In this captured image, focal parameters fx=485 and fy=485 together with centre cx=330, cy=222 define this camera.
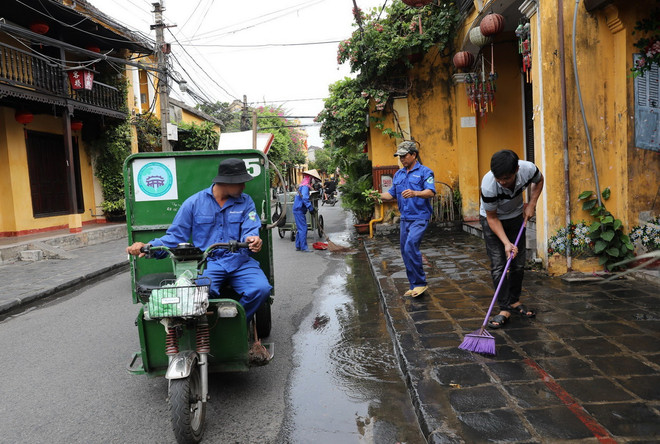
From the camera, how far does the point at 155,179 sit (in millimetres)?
4555

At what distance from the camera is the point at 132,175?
4496mm

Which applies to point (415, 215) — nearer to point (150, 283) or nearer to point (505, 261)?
point (505, 261)

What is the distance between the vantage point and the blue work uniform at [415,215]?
546cm

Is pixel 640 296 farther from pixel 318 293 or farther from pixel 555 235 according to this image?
pixel 318 293

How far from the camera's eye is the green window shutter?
5371mm

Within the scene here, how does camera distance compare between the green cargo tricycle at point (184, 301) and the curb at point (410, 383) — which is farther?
the green cargo tricycle at point (184, 301)

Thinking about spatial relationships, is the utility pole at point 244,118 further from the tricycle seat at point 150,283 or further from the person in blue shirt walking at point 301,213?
the tricycle seat at point 150,283

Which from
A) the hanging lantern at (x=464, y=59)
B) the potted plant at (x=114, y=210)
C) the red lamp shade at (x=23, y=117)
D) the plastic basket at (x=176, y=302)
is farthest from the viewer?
the potted plant at (x=114, y=210)

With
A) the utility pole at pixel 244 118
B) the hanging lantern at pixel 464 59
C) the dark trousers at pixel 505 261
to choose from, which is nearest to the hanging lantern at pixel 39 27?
the hanging lantern at pixel 464 59

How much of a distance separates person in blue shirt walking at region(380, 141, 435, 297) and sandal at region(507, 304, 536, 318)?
1179 mm

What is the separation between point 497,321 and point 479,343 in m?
0.61

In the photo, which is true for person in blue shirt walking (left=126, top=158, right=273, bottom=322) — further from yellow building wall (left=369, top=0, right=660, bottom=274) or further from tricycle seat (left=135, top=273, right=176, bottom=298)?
yellow building wall (left=369, top=0, right=660, bottom=274)

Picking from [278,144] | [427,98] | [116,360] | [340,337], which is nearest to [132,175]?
[116,360]

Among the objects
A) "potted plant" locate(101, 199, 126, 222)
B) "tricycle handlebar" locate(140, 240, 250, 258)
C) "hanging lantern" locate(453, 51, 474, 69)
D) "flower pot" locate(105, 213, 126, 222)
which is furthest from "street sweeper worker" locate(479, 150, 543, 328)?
"flower pot" locate(105, 213, 126, 222)
